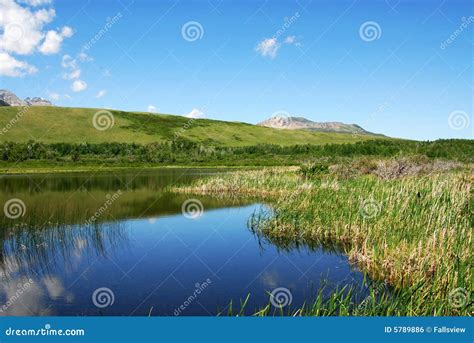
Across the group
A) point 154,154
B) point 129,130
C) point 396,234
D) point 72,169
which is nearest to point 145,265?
point 396,234

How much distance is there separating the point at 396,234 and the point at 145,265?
8.70m

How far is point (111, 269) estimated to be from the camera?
15188 millimetres

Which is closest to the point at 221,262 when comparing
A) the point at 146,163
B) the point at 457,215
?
the point at 457,215

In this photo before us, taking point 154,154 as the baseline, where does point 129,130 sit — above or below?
above

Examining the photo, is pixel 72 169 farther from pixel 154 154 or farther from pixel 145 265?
pixel 145 265

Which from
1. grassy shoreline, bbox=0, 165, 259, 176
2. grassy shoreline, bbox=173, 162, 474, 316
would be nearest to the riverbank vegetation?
grassy shoreline, bbox=0, 165, 259, 176

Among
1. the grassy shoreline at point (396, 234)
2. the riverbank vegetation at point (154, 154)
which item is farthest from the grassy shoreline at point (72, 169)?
the grassy shoreline at point (396, 234)

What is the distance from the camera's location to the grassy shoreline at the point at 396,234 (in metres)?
10.1

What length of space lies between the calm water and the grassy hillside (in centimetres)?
10164

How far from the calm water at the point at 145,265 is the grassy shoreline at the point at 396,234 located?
3.55 feet

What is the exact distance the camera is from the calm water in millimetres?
12031

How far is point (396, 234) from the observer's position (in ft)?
48.3

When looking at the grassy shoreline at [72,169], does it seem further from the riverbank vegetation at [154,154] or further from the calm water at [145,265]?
the calm water at [145,265]

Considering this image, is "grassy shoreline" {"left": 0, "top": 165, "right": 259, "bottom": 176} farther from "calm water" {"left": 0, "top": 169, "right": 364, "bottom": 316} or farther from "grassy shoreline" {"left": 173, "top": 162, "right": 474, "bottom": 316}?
"grassy shoreline" {"left": 173, "top": 162, "right": 474, "bottom": 316}
